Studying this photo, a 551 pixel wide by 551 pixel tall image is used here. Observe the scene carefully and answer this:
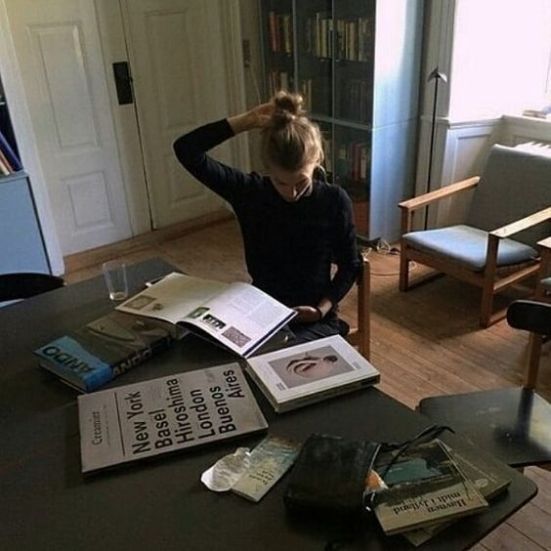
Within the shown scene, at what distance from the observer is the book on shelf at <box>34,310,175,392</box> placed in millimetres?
1280

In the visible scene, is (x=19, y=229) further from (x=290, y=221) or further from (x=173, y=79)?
(x=290, y=221)

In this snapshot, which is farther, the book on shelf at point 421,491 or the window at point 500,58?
the window at point 500,58

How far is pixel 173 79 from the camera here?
3.82m

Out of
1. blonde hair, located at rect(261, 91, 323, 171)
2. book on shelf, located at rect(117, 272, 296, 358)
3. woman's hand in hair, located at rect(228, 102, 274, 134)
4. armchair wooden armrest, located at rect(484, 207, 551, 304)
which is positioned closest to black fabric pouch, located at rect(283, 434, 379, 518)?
book on shelf, located at rect(117, 272, 296, 358)

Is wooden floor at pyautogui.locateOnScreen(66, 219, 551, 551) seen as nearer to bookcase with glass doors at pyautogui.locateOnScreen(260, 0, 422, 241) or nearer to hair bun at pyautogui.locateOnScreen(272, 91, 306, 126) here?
bookcase with glass doors at pyautogui.locateOnScreen(260, 0, 422, 241)

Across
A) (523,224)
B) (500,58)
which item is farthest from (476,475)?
(500,58)

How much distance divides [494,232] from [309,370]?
1.67 metres

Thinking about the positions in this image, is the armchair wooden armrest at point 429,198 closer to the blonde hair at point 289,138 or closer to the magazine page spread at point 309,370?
the blonde hair at point 289,138

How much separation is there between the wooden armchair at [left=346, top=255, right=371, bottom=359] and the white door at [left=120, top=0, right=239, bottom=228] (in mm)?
2244

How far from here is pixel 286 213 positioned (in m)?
1.81

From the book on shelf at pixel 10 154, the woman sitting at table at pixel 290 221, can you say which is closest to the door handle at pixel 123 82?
the book on shelf at pixel 10 154

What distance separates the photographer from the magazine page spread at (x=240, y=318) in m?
1.38

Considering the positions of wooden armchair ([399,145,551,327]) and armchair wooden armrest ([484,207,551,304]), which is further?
wooden armchair ([399,145,551,327])

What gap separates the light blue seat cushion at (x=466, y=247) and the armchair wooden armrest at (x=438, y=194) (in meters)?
0.15
